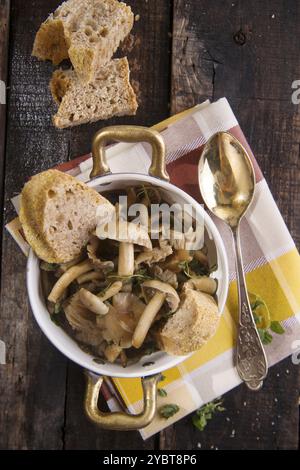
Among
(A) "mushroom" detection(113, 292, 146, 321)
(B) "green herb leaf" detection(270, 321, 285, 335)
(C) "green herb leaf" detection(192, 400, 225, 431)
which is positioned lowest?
(C) "green herb leaf" detection(192, 400, 225, 431)

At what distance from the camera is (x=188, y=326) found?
4.27ft

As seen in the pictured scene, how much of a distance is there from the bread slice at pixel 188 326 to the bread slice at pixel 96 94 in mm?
600

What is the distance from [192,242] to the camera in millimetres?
1400

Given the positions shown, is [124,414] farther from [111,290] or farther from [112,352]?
[111,290]

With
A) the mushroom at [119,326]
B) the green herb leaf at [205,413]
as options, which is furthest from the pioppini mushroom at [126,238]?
the green herb leaf at [205,413]

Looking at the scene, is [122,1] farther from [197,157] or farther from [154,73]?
[197,157]

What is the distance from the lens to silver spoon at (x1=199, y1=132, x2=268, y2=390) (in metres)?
1.56

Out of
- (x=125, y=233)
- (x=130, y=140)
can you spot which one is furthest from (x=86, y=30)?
(x=125, y=233)

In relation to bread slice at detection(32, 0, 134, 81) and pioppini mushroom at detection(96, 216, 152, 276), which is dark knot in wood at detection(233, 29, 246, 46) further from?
pioppini mushroom at detection(96, 216, 152, 276)

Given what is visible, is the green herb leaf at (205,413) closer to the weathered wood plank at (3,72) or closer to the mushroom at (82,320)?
the mushroom at (82,320)

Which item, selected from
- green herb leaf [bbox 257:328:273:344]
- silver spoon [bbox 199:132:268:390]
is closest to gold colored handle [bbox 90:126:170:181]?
silver spoon [bbox 199:132:268:390]

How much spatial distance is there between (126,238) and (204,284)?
25 cm

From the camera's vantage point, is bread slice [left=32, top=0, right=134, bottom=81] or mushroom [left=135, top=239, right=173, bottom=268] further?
bread slice [left=32, top=0, right=134, bottom=81]

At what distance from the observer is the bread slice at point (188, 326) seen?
1.30m
